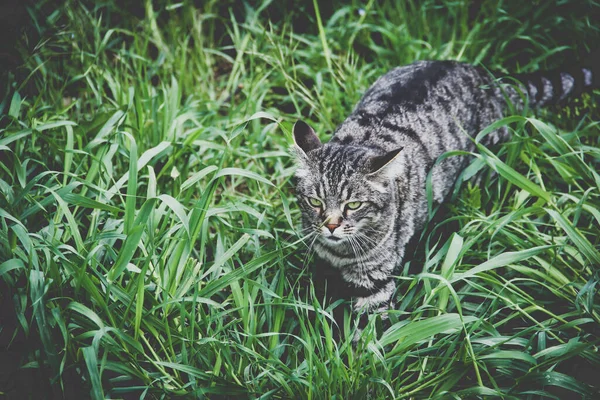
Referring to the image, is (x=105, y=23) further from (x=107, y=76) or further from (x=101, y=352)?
(x=101, y=352)

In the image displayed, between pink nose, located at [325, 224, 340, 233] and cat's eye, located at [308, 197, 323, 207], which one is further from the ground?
cat's eye, located at [308, 197, 323, 207]

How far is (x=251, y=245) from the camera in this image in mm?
2725

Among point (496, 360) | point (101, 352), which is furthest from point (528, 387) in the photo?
point (101, 352)

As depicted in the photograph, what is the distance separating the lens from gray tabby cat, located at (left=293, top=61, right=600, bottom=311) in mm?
2328

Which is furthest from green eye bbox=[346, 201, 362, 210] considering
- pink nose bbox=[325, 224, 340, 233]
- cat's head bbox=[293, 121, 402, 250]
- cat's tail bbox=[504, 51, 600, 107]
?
cat's tail bbox=[504, 51, 600, 107]

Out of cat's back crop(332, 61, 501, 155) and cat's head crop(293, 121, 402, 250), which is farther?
cat's back crop(332, 61, 501, 155)

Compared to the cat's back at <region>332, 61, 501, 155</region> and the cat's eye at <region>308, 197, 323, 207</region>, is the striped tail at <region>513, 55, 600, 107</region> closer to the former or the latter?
the cat's back at <region>332, 61, 501, 155</region>

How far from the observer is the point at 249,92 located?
331 cm

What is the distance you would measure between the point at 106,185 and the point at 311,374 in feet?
4.69

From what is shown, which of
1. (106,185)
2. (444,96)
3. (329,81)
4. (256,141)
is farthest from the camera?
(329,81)

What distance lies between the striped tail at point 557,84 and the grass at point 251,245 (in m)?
0.10

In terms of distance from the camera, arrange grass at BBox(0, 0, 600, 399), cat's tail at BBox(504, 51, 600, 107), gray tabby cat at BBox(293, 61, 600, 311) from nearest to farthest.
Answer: grass at BBox(0, 0, 600, 399) → gray tabby cat at BBox(293, 61, 600, 311) → cat's tail at BBox(504, 51, 600, 107)

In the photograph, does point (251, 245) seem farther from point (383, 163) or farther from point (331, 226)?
point (383, 163)

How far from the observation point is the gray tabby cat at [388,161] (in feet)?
7.64
